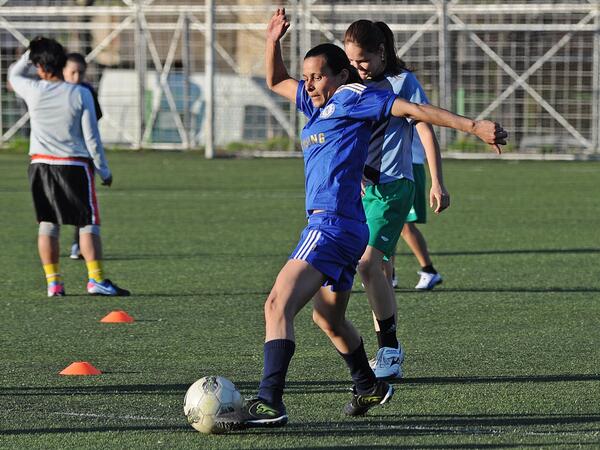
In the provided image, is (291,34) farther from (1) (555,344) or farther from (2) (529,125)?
(1) (555,344)

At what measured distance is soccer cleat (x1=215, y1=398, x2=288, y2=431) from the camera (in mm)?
5305

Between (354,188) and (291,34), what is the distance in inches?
977

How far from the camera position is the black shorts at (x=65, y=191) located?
9797 mm

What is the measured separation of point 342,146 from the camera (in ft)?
18.4

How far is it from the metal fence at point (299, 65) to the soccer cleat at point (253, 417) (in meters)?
22.8

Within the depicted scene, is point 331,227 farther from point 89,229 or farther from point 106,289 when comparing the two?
point 89,229

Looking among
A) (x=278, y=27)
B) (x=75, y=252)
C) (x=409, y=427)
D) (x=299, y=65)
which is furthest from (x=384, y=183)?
(x=299, y=65)

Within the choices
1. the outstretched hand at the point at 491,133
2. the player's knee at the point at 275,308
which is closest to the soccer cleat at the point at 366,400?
the player's knee at the point at 275,308

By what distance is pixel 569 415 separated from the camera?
5664 mm

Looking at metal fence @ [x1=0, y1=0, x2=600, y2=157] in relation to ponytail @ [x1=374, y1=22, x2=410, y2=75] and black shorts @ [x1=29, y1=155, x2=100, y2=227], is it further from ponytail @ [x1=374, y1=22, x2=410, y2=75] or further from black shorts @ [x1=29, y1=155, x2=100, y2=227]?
ponytail @ [x1=374, y1=22, x2=410, y2=75]

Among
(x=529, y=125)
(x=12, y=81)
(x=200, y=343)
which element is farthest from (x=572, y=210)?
(x=529, y=125)

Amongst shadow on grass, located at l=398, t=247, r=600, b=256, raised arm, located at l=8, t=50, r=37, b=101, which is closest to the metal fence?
shadow on grass, located at l=398, t=247, r=600, b=256

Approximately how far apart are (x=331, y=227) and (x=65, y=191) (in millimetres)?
4700

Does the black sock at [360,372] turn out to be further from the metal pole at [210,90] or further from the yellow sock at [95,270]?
the metal pole at [210,90]
